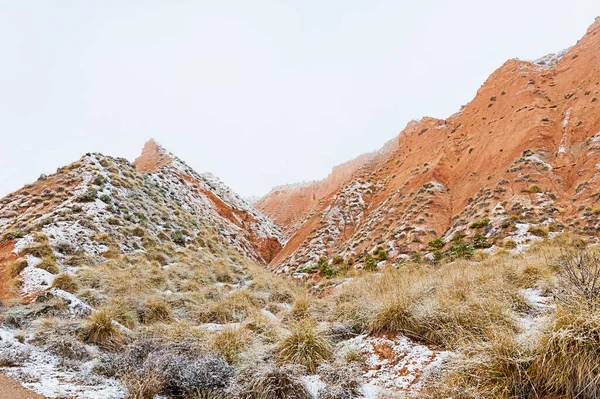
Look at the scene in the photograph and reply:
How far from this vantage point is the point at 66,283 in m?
8.56

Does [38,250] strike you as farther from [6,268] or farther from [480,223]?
[480,223]

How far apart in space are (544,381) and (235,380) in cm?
321

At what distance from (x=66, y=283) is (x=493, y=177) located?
24.7 meters

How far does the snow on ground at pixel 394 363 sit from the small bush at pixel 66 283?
747 cm

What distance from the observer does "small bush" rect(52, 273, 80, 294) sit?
8.36 m

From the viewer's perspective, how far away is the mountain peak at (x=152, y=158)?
3531 centimetres

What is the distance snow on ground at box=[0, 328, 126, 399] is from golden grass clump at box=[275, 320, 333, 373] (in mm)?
2001

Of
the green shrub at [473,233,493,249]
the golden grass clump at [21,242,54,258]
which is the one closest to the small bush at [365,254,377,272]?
the green shrub at [473,233,493,249]

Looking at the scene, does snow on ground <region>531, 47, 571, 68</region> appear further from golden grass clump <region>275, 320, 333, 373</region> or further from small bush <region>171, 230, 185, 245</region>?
golden grass clump <region>275, 320, 333, 373</region>

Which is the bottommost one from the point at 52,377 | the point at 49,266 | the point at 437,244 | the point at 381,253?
the point at 437,244

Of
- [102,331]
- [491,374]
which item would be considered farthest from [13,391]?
[491,374]

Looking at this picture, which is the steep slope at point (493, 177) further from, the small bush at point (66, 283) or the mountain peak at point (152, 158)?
the mountain peak at point (152, 158)

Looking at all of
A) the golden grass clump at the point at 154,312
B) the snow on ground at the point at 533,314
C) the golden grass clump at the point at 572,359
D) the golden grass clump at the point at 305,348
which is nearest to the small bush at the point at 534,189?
the snow on ground at the point at 533,314

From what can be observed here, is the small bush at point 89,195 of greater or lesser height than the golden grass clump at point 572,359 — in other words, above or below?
above
